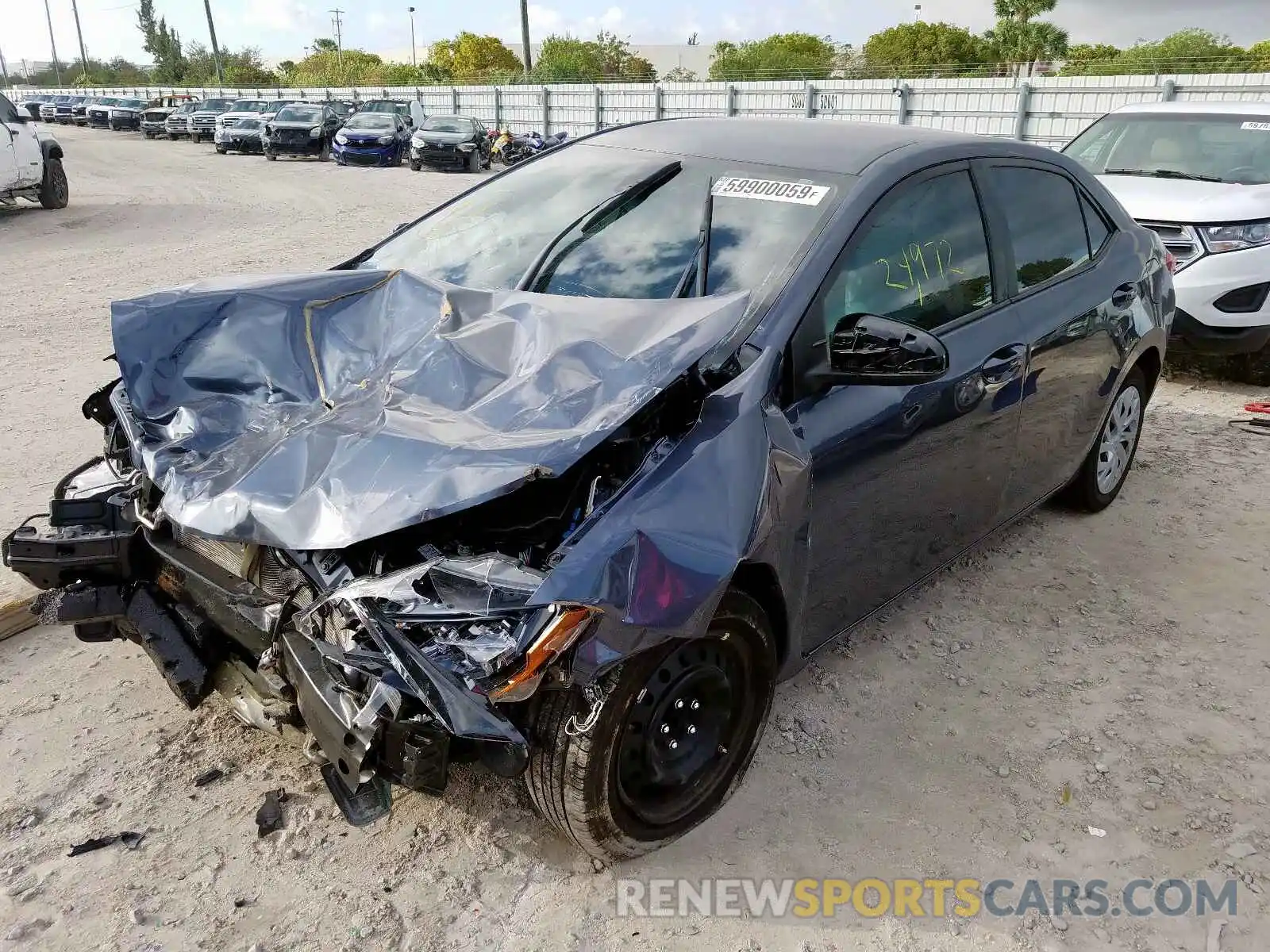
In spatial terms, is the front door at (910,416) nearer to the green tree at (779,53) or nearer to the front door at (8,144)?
the front door at (8,144)

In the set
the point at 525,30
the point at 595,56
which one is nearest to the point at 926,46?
the point at 595,56

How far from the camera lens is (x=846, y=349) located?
8.81 ft

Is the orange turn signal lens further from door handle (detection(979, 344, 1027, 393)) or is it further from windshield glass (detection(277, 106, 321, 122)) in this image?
windshield glass (detection(277, 106, 321, 122))

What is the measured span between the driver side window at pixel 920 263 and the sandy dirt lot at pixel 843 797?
133cm

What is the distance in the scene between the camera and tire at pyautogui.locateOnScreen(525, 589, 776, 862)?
228 cm

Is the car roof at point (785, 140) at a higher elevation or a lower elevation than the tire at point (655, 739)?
higher

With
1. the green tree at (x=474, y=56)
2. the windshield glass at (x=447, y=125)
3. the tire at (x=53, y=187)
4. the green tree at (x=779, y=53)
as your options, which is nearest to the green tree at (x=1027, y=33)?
the green tree at (x=779, y=53)

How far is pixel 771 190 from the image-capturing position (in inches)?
120

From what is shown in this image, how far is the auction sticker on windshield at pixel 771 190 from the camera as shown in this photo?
2.96 metres

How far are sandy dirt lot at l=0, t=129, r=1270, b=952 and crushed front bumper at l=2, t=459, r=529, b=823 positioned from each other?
14.3 inches

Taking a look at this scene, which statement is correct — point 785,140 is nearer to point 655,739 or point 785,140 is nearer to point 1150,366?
point 655,739

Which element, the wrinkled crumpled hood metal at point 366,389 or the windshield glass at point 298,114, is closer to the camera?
the wrinkled crumpled hood metal at point 366,389

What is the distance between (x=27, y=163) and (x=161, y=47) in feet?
261

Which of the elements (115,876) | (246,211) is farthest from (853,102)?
(115,876)
